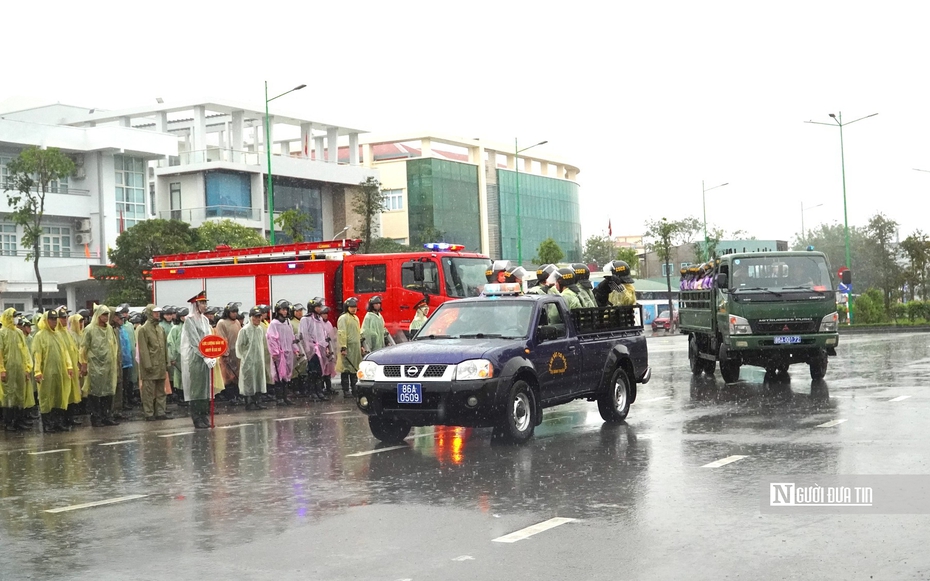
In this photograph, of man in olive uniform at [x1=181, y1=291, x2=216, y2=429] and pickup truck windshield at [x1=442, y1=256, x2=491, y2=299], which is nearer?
man in olive uniform at [x1=181, y1=291, x2=216, y2=429]

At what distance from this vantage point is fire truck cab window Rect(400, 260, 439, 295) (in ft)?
78.0

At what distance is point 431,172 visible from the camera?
101375 millimetres

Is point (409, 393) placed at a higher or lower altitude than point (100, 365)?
lower

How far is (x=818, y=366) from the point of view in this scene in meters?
19.8

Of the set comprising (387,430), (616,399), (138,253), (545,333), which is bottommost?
(387,430)

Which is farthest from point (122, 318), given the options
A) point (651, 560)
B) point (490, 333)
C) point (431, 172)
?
point (431, 172)

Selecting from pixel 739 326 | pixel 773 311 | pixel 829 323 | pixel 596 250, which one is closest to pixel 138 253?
pixel 739 326

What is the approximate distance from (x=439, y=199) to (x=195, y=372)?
283ft

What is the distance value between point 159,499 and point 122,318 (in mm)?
10786

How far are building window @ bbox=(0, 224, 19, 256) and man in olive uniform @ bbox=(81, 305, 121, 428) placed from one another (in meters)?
51.0

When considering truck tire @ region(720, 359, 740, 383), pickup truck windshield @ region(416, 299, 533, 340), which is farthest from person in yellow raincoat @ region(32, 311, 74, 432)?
truck tire @ region(720, 359, 740, 383)

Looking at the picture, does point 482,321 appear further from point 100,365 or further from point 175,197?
point 175,197

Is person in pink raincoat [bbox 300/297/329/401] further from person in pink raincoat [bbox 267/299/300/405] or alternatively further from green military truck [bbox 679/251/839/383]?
green military truck [bbox 679/251/839/383]

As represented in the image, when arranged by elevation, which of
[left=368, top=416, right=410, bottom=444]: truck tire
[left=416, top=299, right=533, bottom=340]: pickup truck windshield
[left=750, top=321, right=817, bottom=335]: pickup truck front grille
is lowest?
[left=368, top=416, right=410, bottom=444]: truck tire
